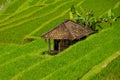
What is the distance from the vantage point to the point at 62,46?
34406mm

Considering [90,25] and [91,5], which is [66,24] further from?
[91,5]

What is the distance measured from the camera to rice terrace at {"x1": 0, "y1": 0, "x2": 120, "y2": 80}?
25141 millimetres

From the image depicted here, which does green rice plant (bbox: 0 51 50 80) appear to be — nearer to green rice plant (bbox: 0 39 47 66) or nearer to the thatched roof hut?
green rice plant (bbox: 0 39 47 66)

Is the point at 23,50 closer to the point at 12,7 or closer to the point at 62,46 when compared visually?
the point at 62,46

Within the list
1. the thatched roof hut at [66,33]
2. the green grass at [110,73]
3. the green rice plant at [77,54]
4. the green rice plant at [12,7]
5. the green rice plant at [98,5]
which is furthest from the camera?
the green rice plant at [12,7]

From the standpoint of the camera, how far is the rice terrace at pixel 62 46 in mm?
25141

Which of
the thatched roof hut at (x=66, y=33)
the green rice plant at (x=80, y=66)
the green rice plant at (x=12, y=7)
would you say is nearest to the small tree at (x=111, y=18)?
the thatched roof hut at (x=66, y=33)

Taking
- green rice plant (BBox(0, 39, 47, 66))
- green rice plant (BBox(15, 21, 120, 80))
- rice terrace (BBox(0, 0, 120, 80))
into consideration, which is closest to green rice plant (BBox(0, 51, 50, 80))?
rice terrace (BBox(0, 0, 120, 80))

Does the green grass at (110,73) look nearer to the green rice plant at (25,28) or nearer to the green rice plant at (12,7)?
the green rice plant at (25,28)

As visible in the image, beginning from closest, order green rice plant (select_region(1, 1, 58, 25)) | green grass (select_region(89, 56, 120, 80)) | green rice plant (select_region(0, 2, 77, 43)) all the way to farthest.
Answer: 1. green grass (select_region(89, 56, 120, 80))
2. green rice plant (select_region(0, 2, 77, 43))
3. green rice plant (select_region(1, 1, 58, 25))

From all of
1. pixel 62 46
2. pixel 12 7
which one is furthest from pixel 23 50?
pixel 12 7

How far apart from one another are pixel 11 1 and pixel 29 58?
41170mm

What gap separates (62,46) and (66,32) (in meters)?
1.66

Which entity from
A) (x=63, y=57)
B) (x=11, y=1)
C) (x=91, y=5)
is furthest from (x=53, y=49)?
(x=11, y=1)
